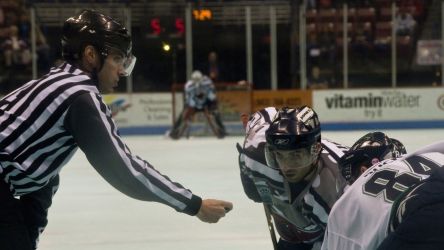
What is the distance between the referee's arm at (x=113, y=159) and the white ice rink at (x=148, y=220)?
1960 mm

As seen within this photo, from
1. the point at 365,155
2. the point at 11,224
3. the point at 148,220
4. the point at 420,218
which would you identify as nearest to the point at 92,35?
the point at 11,224

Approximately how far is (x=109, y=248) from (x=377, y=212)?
2981 millimetres

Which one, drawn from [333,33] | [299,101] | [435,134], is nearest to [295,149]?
[435,134]

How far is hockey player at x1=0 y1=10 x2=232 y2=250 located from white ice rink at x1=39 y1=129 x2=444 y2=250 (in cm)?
196

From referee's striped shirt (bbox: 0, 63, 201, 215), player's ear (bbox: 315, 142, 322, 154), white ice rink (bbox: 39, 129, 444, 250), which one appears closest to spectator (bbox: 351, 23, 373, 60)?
white ice rink (bbox: 39, 129, 444, 250)

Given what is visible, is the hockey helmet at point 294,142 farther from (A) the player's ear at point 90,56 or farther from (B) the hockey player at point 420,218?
(B) the hockey player at point 420,218

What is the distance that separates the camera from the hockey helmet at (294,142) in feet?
7.09

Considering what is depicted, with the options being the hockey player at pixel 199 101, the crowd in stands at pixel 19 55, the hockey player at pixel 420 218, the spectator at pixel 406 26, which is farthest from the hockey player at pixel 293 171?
the spectator at pixel 406 26

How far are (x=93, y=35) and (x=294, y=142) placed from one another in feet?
2.02

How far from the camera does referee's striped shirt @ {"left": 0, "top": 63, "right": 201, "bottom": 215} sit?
1.97m

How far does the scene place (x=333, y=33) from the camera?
14.9 metres

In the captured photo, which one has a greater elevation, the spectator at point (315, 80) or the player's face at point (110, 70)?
the player's face at point (110, 70)

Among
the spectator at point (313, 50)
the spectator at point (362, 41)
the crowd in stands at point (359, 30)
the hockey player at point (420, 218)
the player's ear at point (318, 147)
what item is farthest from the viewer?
the spectator at point (362, 41)

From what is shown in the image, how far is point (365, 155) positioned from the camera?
68.8 inches
